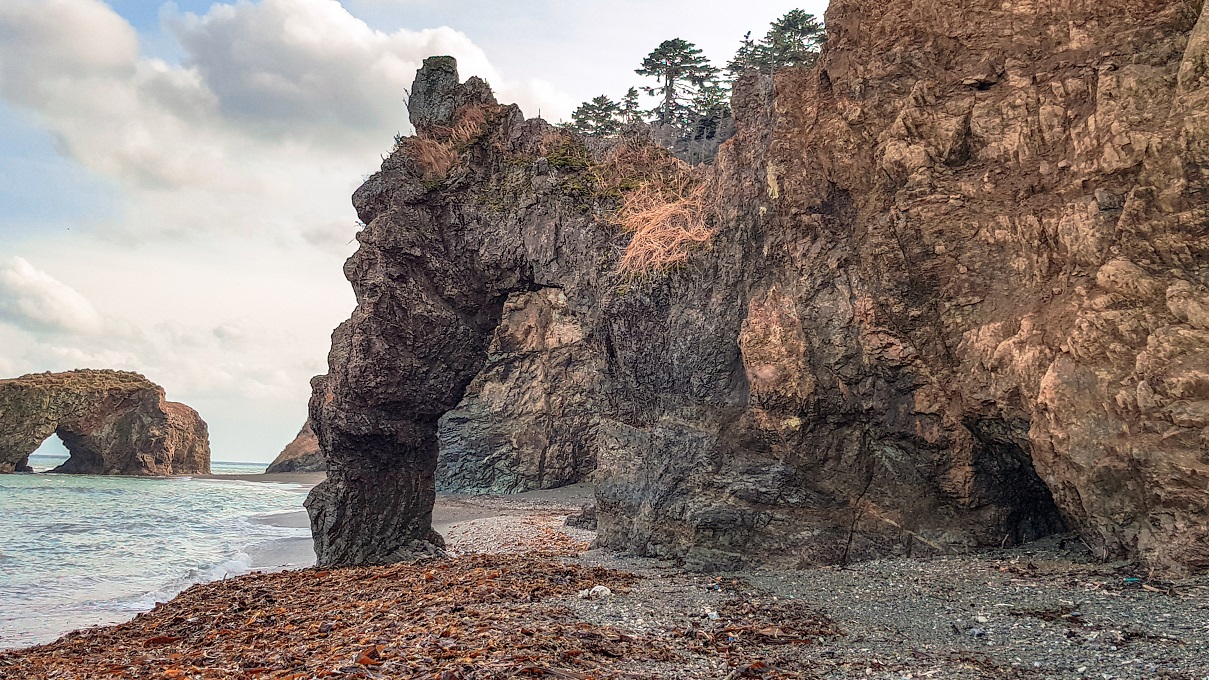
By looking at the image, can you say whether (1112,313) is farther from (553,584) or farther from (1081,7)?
(553,584)

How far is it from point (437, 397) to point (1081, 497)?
31.2ft

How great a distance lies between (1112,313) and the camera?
6516mm

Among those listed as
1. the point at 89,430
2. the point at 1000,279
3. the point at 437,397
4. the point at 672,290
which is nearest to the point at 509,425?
the point at 437,397

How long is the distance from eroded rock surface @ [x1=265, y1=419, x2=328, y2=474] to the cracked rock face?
751 cm

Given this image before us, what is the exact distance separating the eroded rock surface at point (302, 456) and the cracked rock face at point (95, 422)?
7511mm

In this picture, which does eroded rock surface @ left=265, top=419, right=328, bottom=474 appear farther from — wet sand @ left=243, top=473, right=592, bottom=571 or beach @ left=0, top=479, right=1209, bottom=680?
beach @ left=0, top=479, right=1209, bottom=680

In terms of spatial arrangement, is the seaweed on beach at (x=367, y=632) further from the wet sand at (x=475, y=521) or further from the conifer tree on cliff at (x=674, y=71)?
the conifer tree on cliff at (x=674, y=71)

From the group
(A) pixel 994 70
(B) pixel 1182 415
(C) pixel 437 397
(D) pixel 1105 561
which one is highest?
(A) pixel 994 70

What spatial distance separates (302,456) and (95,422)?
1499 centimetres

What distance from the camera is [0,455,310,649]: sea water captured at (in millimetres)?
11000

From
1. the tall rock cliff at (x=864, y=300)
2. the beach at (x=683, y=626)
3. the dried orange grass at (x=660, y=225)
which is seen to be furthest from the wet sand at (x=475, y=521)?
the dried orange grass at (x=660, y=225)

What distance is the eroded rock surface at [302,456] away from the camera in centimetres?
5909

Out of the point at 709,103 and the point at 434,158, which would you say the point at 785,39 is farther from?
the point at 434,158

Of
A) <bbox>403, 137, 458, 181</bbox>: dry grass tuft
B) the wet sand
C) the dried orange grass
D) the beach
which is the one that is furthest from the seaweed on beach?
<bbox>403, 137, 458, 181</bbox>: dry grass tuft
